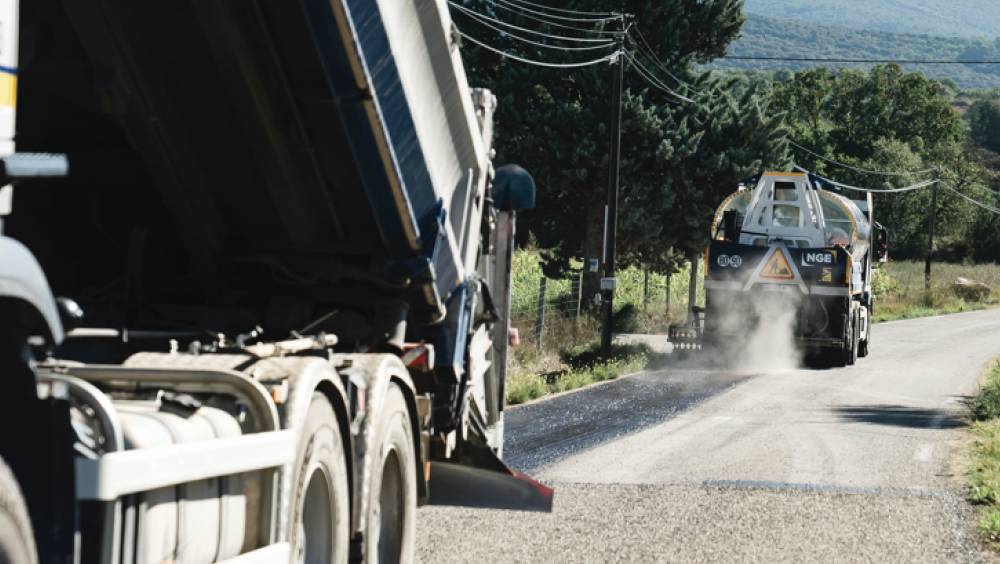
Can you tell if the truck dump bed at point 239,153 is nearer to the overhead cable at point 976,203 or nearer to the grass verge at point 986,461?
the grass verge at point 986,461

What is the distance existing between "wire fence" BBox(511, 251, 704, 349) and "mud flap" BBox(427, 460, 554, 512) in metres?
17.3

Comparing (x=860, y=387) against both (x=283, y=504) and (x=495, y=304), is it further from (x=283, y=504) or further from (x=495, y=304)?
(x=283, y=504)

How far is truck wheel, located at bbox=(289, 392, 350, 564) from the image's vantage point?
5.04m

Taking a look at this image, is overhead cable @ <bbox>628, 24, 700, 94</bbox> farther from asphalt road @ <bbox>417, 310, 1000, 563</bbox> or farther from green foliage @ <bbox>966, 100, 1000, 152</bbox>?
green foliage @ <bbox>966, 100, 1000, 152</bbox>

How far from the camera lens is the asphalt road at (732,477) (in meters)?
8.35

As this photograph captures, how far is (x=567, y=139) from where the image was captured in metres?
30.3

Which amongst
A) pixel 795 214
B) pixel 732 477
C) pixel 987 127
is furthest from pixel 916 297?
pixel 987 127

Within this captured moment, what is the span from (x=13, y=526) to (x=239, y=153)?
3262 millimetres

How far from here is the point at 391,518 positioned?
6.37m

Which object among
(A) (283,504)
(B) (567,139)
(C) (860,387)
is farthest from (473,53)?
(A) (283,504)

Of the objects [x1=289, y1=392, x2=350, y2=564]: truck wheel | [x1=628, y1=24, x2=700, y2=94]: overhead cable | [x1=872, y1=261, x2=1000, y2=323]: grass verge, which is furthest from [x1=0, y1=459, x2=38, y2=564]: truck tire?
[x1=872, y1=261, x2=1000, y2=323]: grass verge

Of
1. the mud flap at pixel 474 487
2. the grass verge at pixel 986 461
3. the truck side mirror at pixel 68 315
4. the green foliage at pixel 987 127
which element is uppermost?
the green foliage at pixel 987 127

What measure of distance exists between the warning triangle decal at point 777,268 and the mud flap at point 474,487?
1651cm

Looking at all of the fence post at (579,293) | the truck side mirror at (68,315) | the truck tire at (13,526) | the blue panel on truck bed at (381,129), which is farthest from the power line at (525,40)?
the truck tire at (13,526)
